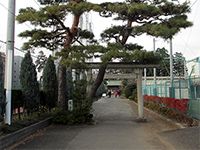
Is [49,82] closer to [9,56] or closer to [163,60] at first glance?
[163,60]

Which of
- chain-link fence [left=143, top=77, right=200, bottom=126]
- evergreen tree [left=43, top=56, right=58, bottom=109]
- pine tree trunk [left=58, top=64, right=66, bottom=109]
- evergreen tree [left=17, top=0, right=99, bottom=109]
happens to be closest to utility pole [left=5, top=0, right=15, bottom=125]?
evergreen tree [left=17, top=0, right=99, bottom=109]

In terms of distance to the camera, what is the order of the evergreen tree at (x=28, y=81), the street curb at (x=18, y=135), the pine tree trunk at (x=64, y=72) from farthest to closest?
1. the pine tree trunk at (x=64, y=72)
2. the evergreen tree at (x=28, y=81)
3. the street curb at (x=18, y=135)

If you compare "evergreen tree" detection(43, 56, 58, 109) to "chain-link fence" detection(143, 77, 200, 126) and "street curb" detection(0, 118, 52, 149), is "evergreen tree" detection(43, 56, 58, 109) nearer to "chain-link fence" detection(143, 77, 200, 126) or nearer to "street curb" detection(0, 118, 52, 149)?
"street curb" detection(0, 118, 52, 149)

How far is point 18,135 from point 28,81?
5.31 meters

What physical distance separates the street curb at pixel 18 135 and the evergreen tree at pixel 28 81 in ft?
4.35

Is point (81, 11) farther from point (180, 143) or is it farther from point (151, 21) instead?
point (180, 143)

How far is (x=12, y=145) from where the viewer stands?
478 inches

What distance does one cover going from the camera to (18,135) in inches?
520

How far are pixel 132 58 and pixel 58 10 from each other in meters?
4.11

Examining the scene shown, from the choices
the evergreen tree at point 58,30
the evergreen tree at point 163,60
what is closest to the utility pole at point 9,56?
the evergreen tree at point 58,30

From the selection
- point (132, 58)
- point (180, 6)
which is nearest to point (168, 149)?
point (132, 58)

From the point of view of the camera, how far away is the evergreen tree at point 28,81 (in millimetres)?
18234

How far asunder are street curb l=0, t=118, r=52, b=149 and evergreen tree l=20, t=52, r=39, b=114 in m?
1.33

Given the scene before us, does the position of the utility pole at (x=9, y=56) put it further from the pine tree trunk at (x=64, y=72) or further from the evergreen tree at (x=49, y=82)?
the evergreen tree at (x=49, y=82)
